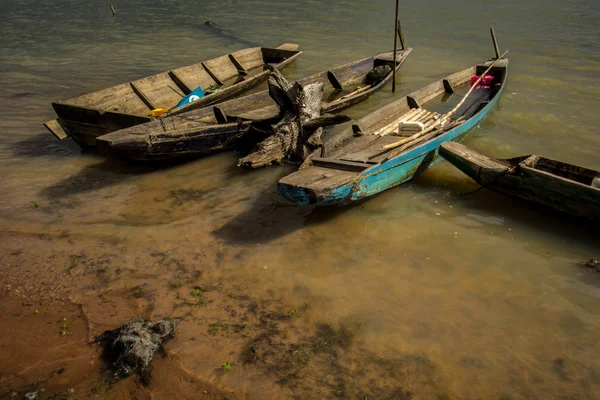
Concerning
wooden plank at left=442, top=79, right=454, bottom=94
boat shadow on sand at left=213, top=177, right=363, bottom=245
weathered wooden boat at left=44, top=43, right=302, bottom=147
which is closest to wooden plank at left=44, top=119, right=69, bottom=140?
weathered wooden boat at left=44, top=43, right=302, bottom=147

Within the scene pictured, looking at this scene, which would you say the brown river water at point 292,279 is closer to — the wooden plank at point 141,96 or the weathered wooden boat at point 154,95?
the weathered wooden boat at point 154,95

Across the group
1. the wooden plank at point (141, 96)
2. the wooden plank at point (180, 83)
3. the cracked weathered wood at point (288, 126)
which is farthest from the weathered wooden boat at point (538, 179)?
the wooden plank at point (180, 83)

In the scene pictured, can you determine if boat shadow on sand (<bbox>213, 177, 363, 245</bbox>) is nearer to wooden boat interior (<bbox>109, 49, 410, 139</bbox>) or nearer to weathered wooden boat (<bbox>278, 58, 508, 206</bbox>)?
weathered wooden boat (<bbox>278, 58, 508, 206</bbox>)

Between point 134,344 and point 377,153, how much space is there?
4.27 m

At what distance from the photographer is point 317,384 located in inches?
155

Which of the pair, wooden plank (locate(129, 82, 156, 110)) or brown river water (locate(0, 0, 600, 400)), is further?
wooden plank (locate(129, 82, 156, 110))

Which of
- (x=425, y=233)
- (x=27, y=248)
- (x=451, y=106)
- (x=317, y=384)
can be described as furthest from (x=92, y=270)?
(x=451, y=106)

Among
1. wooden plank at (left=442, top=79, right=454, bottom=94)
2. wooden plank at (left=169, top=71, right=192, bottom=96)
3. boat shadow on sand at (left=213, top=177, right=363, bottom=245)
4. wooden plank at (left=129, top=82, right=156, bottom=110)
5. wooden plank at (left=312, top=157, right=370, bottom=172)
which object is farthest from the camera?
wooden plank at (left=442, top=79, right=454, bottom=94)

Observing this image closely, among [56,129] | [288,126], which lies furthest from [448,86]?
[56,129]

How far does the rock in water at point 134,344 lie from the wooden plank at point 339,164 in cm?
298

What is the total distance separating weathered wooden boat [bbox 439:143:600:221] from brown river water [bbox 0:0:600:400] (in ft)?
1.11

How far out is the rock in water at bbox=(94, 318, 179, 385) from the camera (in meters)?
3.93

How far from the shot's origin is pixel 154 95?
30.8 ft

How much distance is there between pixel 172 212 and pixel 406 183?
3.52 metres
